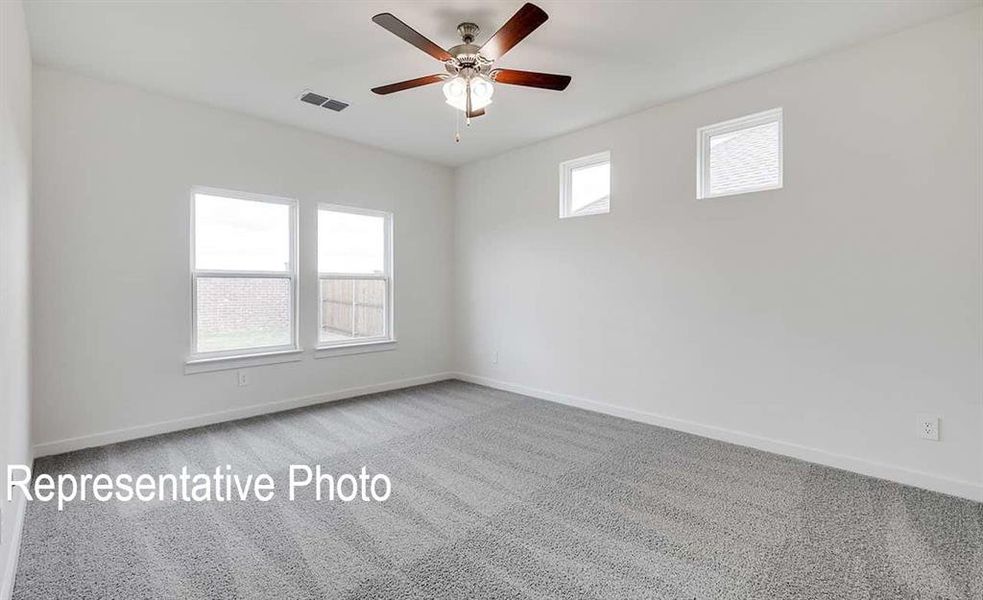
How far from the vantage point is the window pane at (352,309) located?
4.59 meters

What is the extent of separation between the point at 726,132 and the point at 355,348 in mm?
3929

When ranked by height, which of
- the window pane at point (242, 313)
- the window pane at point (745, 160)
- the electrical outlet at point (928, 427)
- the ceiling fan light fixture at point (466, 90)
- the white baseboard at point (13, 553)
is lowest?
the white baseboard at point (13, 553)

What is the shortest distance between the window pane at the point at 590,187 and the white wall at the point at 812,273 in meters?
0.17

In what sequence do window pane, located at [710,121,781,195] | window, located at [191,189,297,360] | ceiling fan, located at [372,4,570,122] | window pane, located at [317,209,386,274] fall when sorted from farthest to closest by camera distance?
window pane, located at [317,209,386,274] < window, located at [191,189,297,360] < window pane, located at [710,121,781,195] < ceiling fan, located at [372,4,570,122]

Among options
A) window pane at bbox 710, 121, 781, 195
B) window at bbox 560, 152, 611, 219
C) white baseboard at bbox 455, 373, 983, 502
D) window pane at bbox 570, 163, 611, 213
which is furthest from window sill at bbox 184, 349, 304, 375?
window pane at bbox 710, 121, 781, 195

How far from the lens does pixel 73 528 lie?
219 cm

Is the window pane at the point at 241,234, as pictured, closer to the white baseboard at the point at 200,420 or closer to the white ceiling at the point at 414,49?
the white ceiling at the point at 414,49

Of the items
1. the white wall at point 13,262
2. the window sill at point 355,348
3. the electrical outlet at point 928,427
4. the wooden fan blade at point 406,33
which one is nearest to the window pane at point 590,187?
the wooden fan blade at point 406,33

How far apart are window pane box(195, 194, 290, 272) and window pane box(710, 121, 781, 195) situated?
12.5 feet

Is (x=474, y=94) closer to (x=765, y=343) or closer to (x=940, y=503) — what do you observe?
(x=765, y=343)

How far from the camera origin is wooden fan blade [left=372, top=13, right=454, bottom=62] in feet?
6.64

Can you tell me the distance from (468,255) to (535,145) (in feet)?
5.01

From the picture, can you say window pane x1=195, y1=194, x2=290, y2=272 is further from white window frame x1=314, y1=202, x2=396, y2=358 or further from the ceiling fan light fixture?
the ceiling fan light fixture

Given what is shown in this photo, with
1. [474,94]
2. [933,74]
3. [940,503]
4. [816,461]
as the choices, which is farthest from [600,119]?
Answer: [940,503]
